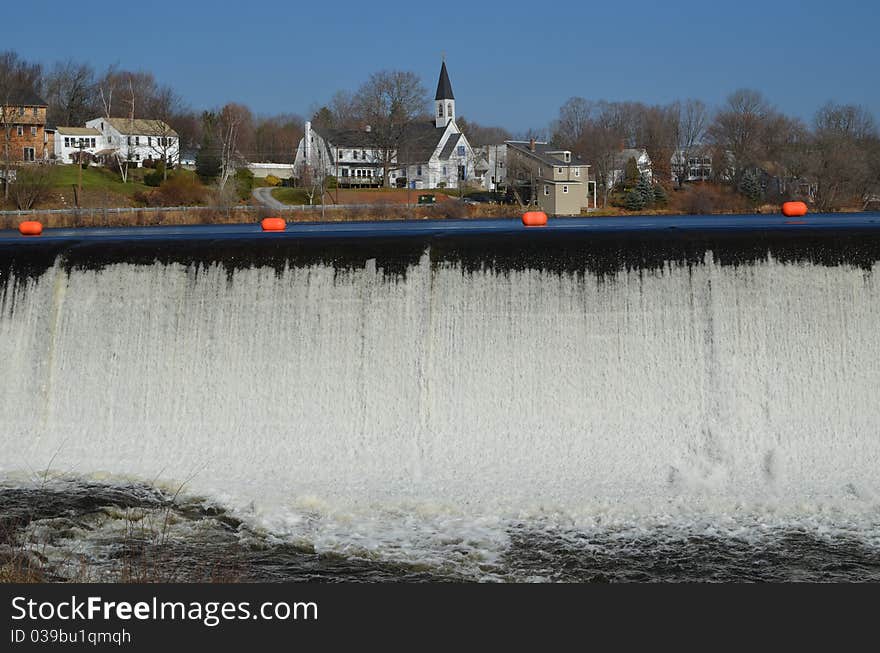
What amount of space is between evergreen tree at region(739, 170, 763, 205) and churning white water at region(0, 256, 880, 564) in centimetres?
3061

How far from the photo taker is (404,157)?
60125 millimetres

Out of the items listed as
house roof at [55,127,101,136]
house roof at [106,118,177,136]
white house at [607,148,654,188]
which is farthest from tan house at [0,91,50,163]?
white house at [607,148,654,188]

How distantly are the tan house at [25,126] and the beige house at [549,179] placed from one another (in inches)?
945

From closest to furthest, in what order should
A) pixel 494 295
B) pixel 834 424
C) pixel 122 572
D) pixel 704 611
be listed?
1. pixel 704 611
2. pixel 122 572
3. pixel 834 424
4. pixel 494 295

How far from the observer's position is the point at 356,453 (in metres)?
12.3

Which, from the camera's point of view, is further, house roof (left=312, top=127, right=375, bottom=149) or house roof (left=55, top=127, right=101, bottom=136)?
house roof (left=55, top=127, right=101, bottom=136)

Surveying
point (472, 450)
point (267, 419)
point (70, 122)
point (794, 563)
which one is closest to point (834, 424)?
point (794, 563)

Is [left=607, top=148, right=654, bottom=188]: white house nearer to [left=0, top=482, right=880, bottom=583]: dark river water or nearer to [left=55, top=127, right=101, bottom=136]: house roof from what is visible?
[left=55, top=127, right=101, bottom=136]: house roof

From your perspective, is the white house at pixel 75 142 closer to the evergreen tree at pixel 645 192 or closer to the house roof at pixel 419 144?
the house roof at pixel 419 144

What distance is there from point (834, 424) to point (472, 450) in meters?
4.11

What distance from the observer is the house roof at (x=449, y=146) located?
5969 cm

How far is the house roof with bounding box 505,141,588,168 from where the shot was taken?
49.0 meters

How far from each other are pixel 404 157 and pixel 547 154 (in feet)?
39.2

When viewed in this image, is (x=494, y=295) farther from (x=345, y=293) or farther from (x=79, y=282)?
(x=79, y=282)
